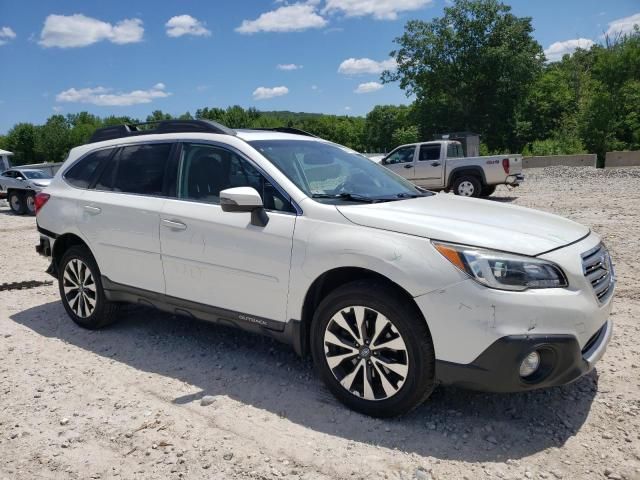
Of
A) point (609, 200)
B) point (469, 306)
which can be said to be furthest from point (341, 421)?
point (609, 200)

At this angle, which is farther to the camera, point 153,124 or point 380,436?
point 153,124

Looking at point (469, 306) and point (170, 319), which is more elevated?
point (469, 306)

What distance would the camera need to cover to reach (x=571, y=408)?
10.8ft

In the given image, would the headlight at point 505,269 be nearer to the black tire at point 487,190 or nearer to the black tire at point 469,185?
the black tire at point 469,185

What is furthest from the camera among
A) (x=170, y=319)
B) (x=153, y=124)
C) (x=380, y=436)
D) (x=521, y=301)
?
(x=170, y=319)

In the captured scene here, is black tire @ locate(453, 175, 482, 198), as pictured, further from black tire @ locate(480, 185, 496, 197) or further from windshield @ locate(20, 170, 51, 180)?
windshield @ locate(20, 170, 51, 180)

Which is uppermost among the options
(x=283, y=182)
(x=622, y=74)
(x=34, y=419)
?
(x=622, y=74)

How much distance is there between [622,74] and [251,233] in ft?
155

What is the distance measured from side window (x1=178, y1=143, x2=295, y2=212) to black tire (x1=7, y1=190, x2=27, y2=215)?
1669cm

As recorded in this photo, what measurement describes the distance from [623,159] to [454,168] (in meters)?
10.9

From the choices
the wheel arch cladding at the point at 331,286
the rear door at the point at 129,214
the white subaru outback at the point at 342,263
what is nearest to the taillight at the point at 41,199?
the white subaru outback at the point at 342,263

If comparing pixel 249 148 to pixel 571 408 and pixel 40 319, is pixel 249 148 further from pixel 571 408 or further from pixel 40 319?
pixel 40 319

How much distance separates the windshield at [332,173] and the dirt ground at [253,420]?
4.52ft

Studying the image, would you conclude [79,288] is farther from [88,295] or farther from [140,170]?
[140,170]
